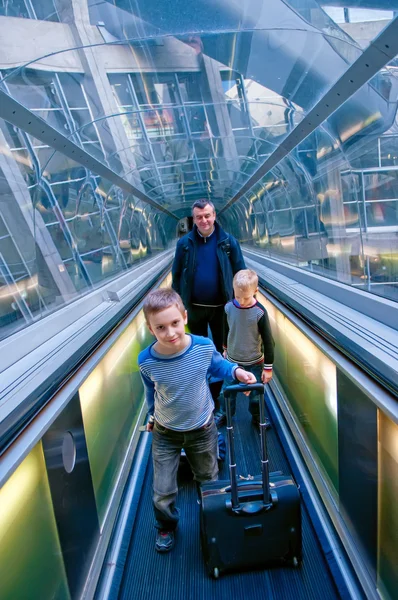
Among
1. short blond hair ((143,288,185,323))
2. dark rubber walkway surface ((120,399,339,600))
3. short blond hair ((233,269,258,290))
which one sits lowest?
dark rubber walkway surface ((120,399,339,600))

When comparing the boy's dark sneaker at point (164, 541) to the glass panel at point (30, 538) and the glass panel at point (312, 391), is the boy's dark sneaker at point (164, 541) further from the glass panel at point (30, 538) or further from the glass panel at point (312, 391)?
the glass panel at point (312, 391)

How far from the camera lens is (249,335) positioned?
3.77 metres

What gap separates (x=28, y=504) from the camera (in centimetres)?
180

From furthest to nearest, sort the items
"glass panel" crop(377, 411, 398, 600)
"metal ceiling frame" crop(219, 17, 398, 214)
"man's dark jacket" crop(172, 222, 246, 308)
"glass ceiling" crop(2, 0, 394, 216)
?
"man's dark jacket" crop(172, 222, 246, 308) → "glass ceiling" crop(2, 0, 394, 216) → "metal ceiling frame" crop(219, 17, 398, 214) → "glass panel" crop(377, 411, 398, 600)

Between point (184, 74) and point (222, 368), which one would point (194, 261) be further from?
point (184, 74)

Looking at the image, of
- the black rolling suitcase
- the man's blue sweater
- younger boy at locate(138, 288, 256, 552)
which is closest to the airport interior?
the black rolling suitcase

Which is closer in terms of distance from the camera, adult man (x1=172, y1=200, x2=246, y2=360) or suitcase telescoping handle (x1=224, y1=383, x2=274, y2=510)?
suitcase telescoping handle (x1=224, y1=383, x2=274, y2=510)

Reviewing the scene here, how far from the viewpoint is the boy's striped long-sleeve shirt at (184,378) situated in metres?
2.45

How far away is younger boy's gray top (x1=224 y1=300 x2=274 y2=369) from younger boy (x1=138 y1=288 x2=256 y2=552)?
3.66 feet

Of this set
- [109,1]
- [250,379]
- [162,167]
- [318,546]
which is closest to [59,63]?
[109,1]

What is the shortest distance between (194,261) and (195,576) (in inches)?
95.2

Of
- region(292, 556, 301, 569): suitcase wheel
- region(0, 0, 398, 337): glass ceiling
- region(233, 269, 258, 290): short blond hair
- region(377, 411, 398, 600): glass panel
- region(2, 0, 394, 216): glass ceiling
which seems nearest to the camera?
region(377, 411, 398, 600): glass panel

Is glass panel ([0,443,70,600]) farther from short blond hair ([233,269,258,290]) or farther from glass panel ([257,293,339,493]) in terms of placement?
short blond hair ([233,269,258,290])

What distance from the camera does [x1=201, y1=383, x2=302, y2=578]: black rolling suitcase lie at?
96.0 inches
